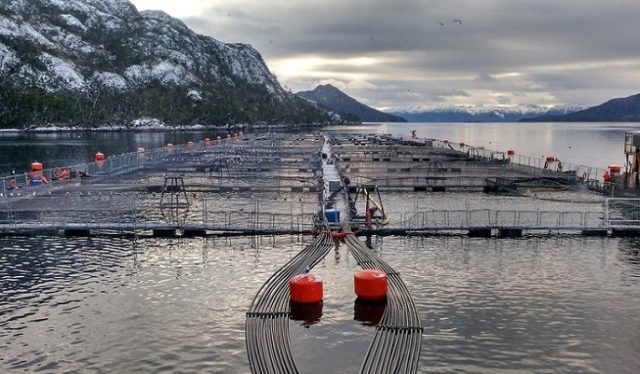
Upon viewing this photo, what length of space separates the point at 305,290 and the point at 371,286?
399cm

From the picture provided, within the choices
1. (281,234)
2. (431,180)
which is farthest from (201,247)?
(431,180)

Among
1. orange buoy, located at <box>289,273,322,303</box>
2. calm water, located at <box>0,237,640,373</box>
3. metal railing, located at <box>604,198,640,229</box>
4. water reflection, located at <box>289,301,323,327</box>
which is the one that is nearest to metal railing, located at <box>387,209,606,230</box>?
metal railing, located at <box>604,198,640,229</box>

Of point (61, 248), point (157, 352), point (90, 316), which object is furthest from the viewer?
point (61, 248)

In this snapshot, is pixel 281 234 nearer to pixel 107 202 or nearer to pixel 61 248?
pixel 61 248

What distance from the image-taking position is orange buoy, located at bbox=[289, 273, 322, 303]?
108ft

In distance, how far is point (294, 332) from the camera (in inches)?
1164

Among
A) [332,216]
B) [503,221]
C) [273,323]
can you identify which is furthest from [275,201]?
[273,323]

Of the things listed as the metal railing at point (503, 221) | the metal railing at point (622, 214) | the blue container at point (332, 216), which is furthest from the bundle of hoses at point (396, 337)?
the metal railing at point (622, 214)

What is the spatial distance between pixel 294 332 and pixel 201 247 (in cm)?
2064

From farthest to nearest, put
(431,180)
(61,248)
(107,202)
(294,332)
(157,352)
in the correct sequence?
(431,180) < (107,202) < (61,248) < (294,332) < (157,352)

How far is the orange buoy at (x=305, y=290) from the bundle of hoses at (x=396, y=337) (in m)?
4.20

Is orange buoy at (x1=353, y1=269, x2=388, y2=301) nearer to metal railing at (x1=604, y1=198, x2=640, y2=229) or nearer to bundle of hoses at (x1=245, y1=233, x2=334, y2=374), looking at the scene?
bundle of hoses at (x1=245, y1=233, x2=334, y2=374)

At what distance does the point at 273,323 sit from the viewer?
30.0 metres

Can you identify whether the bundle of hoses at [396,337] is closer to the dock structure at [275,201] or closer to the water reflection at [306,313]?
the water reflection at [306,313]
